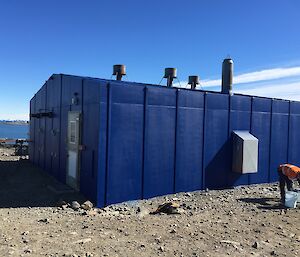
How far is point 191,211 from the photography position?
10828 millimetres

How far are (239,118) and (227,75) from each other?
2.96m

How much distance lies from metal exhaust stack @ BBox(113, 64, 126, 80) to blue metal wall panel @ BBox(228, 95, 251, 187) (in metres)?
6.20

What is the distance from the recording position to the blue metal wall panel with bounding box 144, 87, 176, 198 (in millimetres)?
11898

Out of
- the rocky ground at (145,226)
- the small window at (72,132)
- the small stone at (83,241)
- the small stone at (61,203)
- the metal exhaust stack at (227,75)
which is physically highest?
the metal exhaust stack at (227,75)

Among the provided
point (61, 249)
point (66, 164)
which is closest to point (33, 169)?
point (66, 164)

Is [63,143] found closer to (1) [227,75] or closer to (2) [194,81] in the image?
(1) [227,75]

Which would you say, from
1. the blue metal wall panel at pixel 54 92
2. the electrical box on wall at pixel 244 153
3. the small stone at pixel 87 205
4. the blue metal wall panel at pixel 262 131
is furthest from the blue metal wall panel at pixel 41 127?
the blue metal wall panel at pixel 262 131

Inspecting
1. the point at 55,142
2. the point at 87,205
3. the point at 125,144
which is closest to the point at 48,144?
the point at 55,142

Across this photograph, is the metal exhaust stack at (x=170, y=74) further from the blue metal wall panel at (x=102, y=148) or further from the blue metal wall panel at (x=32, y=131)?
the blue metal wall panel at (x=102, y=148)

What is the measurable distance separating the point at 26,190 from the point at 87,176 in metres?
2.90

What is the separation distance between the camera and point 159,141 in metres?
12.2

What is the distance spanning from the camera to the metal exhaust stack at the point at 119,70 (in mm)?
17922

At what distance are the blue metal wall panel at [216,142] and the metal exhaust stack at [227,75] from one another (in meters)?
2.04

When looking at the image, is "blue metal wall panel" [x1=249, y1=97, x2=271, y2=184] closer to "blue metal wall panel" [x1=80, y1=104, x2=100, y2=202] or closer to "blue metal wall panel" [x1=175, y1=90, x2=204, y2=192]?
"blue metal wall panel" [x1=175, y1=90, x2=204, y2=192]
